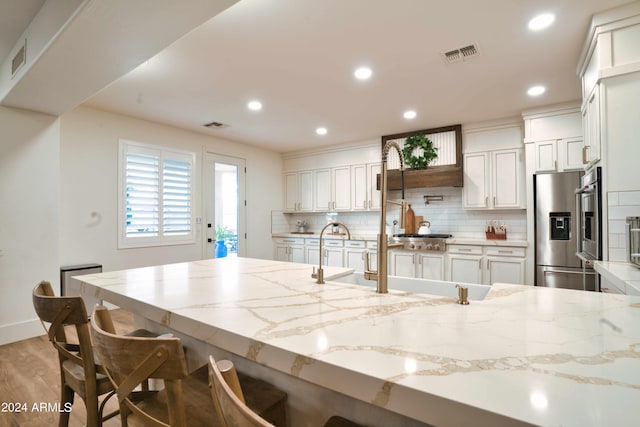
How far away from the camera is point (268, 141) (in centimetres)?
556

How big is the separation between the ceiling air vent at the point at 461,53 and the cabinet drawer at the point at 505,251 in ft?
7.78

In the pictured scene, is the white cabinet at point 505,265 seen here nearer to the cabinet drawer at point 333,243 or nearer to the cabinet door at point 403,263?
the cabinet door at point 403,263

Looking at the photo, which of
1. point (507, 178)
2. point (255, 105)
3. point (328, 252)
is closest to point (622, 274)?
point (507, 178)

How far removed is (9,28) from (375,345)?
3.35 metres

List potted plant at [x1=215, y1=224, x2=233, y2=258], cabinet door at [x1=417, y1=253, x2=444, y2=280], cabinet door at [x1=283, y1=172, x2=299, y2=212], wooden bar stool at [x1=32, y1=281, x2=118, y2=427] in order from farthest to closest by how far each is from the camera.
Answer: cabinet door at [x1=283, y1=172, x2=299, y2=212], potted plant at [x1=215, y1=224, x2=233, y2=258], cabinet door at [x1=417, y1=253, x2=444, y2=280], wooden bar stool at [x1=32, y1=281, x2=118, y2=427]

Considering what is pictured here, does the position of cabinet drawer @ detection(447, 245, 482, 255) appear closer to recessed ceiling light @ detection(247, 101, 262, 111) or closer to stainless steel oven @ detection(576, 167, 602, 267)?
stainless steel oven @ detection(576, 167, 602, 267)

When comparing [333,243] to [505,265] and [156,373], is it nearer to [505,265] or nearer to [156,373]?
[505,265]

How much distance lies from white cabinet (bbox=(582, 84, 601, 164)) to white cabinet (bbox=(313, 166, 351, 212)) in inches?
134

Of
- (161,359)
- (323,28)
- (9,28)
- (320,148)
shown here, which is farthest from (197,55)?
(320,148)

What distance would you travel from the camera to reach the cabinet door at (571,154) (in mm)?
3635

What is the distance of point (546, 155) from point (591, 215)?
1721 mm

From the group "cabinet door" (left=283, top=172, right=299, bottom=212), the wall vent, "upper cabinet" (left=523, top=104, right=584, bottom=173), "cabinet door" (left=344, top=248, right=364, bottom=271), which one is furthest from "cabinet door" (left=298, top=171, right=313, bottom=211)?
the wall vent

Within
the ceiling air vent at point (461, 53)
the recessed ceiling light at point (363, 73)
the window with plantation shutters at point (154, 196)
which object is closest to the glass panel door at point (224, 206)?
the window with plantation shutters at point (154, 196)

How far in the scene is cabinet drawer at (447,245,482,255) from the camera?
4.11m
